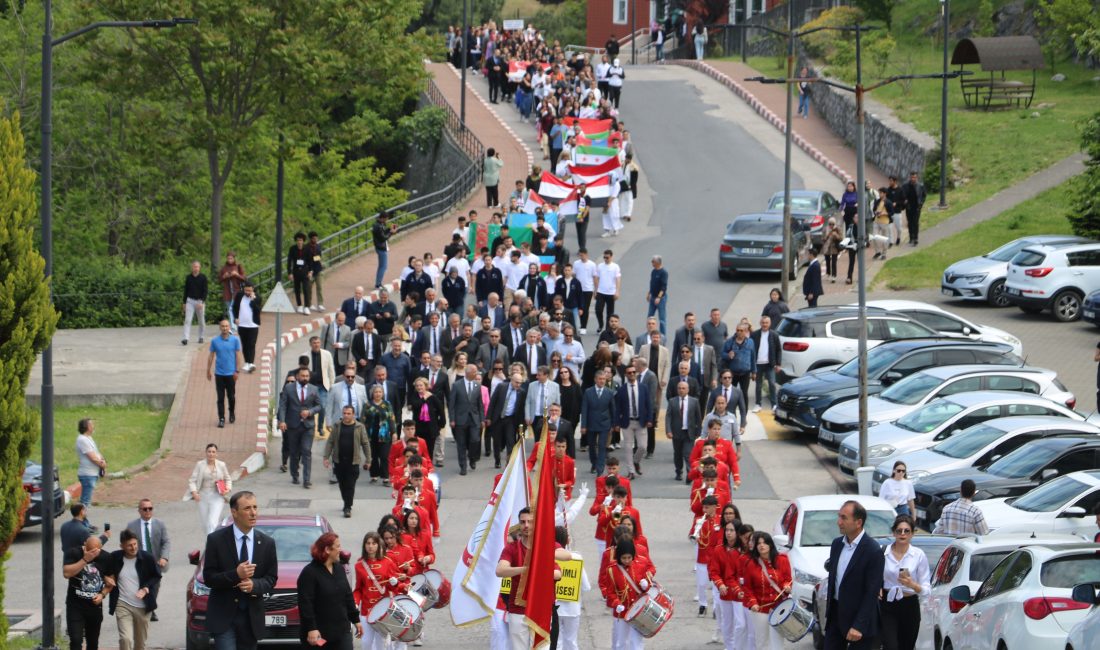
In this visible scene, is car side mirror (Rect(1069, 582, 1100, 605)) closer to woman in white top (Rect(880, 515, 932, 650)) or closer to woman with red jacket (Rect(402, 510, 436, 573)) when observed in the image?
woman in white top (Rect(880, 515, 932, 650))

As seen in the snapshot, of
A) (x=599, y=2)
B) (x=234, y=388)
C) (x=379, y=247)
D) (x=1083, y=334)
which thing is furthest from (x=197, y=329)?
(x=599, y=2)

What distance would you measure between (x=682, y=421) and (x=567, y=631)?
933 cm

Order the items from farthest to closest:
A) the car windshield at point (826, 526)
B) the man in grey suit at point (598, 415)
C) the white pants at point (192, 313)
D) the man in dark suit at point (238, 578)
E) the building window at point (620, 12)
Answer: the building window at point (620, 12) < the white pants at point (192, 313) < the man in grey suit at point (598, 415) < the car windshield at point (826, 526) < the man in dark suit at point (238, 578)

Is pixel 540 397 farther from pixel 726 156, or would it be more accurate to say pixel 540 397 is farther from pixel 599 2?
pixel 599 2

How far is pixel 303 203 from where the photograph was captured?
5697 cm

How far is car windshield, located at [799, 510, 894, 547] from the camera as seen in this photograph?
1870 cm

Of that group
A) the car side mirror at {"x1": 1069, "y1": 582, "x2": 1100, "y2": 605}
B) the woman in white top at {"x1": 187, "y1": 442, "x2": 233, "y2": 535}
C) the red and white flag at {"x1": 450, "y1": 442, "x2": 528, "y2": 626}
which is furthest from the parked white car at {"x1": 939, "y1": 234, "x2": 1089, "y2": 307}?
the red and white flag at {"x1": 450, "y1": 442, "x2": 528, "y2": 626}

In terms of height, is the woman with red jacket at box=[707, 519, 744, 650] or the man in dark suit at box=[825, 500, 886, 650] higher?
the man in dark suit at box=[825, 500, 886, 650]

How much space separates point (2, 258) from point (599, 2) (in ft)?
263

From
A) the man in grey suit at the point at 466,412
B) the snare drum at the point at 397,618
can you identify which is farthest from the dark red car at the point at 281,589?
the man in grey suit at the point at 466,412

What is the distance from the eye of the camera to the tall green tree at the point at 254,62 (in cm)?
3575

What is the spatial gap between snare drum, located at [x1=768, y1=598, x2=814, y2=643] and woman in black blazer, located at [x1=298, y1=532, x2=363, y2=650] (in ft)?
14.6

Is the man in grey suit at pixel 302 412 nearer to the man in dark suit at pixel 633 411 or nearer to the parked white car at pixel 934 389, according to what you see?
the man in dark suit at pixel 633 411

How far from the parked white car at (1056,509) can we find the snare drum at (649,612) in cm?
536
